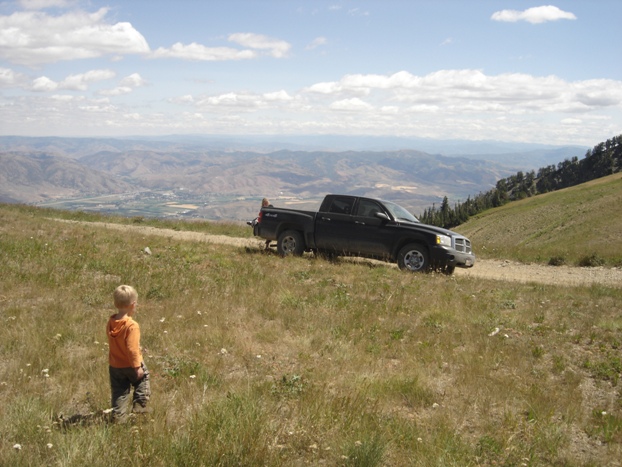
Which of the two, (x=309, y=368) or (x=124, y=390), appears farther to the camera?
(x=309, y=368)

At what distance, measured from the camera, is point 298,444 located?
13.8ft

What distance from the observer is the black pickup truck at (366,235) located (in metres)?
13.2

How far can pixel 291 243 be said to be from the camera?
1470 centimetres

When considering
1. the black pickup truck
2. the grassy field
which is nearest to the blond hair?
the grassy field

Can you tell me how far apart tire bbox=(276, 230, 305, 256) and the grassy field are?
8.30 ft

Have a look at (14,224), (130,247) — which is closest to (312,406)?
(130,247)

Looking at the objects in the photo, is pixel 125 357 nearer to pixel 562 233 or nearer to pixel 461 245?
pixel 461 245

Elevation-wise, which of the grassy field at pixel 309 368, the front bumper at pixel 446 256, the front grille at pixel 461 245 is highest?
the front grille at pixel 461 245

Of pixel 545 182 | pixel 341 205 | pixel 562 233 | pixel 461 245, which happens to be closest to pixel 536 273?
pixel 461 245

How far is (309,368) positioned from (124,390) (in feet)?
7.67

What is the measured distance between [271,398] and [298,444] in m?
0.97

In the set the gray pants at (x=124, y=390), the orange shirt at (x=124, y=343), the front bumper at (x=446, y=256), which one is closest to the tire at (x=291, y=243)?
the front bumper at (x=446, y=256)

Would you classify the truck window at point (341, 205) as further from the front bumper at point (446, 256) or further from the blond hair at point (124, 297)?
the blond hair at point (124, 297)

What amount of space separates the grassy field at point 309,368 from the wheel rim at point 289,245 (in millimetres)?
2630
